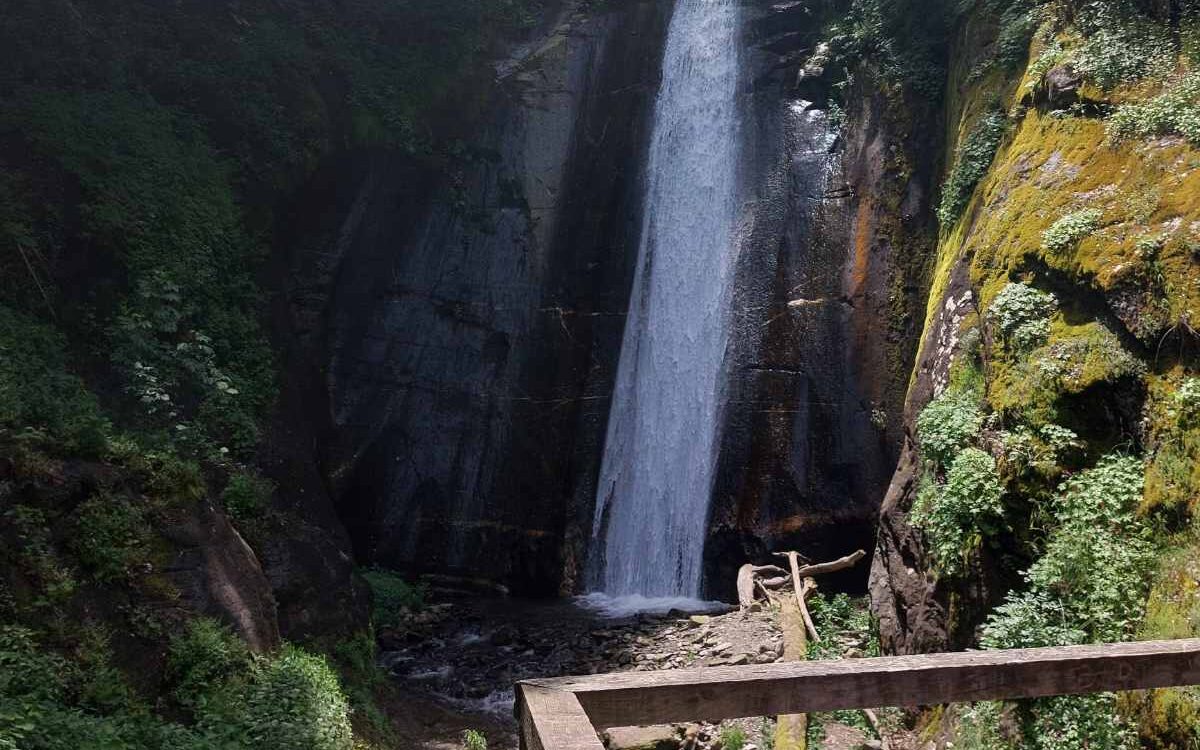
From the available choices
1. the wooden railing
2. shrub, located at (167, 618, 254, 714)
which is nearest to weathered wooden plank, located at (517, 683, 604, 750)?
the wooden railing

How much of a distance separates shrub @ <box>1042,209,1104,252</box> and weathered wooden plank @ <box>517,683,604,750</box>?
7172 mm

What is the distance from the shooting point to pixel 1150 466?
5906 millimetres

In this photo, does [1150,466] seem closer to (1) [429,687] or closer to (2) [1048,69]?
(2) [1048,69]

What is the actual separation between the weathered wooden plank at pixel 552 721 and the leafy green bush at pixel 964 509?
5603 mm

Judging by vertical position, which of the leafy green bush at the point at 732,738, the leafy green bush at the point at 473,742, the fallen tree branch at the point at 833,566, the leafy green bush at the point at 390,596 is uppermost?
the fallen tree branch at the point at 833,566

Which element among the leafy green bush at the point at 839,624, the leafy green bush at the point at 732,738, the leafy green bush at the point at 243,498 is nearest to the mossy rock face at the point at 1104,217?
the leafy green bush at the point at 839,624

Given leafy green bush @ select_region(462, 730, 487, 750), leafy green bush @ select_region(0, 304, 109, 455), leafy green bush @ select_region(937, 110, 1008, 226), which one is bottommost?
leafy green bush @ select_region(462, 730, 487, 750)

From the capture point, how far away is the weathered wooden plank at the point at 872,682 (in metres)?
2.46

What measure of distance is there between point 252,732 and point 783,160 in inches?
563

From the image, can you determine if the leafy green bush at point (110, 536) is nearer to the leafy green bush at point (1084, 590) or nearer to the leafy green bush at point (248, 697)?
the leafy green bush at point (248, 697)

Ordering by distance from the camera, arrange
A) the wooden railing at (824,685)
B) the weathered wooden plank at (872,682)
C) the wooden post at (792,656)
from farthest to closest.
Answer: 1. the wooden post at (792,656)
2. the weathered wooden plank at (872,682)
3. the wooden railing at (824,685)

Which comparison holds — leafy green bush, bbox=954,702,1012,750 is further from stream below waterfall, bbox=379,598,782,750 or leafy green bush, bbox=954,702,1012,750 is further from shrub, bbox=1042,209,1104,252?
shrub, bbox=1042,209,1104,252

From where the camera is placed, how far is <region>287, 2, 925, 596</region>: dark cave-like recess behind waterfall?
13555 millimetres

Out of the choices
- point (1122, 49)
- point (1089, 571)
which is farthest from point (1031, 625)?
point (1122, 49)
